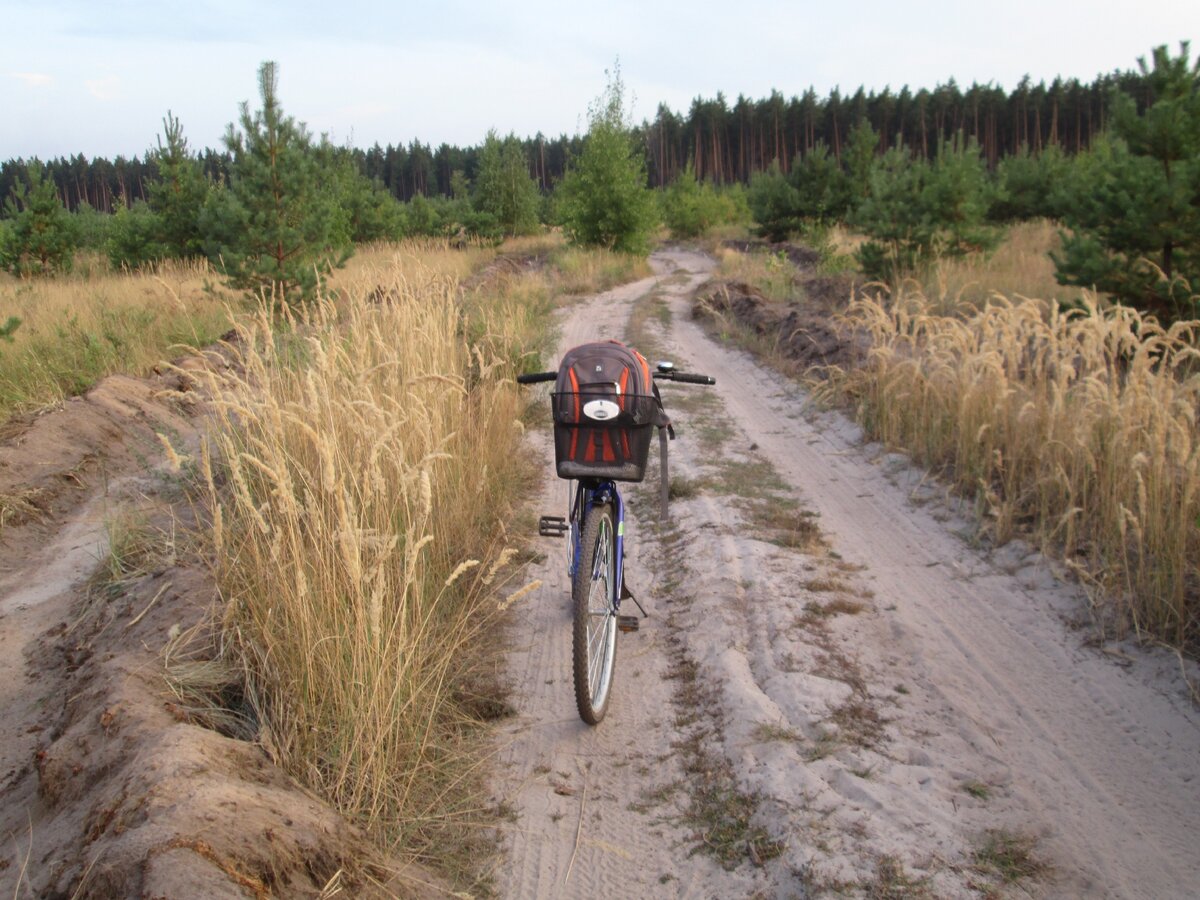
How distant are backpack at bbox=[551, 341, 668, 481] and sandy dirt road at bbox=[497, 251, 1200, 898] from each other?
1.12 m

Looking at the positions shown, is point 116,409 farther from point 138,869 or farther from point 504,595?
point 138,869

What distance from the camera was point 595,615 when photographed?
3.96m

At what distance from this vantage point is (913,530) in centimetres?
586

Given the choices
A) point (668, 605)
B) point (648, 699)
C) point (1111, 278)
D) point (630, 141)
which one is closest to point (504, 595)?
point (668, 605)

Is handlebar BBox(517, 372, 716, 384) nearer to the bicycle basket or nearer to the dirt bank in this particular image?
the bicycle basket

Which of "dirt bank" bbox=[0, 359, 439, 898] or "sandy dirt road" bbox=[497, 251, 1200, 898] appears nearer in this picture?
"dirt bank" bbox=[0, 359, 439, 898]

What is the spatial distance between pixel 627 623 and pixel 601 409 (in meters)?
1.30

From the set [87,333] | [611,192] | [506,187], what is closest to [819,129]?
[506,187]

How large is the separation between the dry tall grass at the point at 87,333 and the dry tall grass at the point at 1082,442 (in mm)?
6388

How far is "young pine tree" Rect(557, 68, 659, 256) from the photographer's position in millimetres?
26844

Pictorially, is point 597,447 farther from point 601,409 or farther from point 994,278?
point 994,278

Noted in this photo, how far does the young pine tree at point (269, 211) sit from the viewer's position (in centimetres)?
1216

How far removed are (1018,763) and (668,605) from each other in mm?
2006

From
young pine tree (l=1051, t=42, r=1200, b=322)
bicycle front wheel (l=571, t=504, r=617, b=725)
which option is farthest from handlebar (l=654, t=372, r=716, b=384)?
young pine tree (l=1051, t=42, r=1200, b=322)
